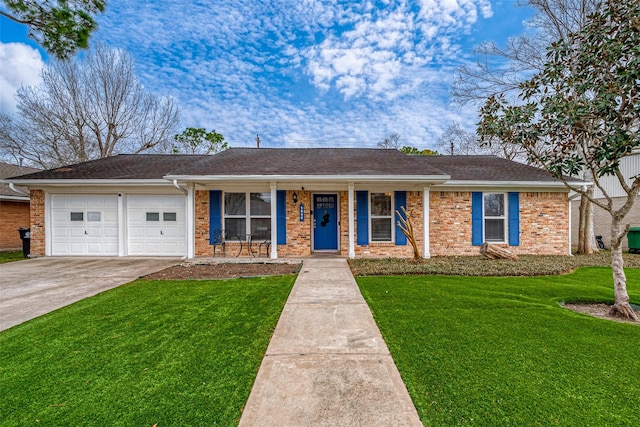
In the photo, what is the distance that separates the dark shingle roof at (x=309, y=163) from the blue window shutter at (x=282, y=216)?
95 centimetres

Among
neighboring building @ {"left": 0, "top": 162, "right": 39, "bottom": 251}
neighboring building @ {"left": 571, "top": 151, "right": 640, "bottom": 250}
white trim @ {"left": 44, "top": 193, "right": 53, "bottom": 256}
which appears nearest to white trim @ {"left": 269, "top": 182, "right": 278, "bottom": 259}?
white trim @ {"left": 44, "top": 193, "right": 53, "bottom": 256}

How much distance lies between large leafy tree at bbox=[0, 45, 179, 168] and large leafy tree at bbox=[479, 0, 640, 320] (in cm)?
1823

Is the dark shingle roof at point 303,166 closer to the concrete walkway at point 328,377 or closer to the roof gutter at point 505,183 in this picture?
→ the roof gutter at point 505,183

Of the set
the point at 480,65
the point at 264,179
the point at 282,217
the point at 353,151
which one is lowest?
the point at 282,217

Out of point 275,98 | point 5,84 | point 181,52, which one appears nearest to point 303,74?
point 275,98

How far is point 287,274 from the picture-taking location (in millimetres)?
6613

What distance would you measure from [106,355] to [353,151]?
1020cm

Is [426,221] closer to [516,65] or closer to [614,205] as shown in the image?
[516,65]

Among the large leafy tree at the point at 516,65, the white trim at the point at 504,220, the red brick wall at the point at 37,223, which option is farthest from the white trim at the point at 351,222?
the red brick wall at the point at 37,223

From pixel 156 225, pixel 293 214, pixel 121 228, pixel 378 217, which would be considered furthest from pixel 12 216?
pixel 378 217

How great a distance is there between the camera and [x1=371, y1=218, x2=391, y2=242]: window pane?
30.6 ft

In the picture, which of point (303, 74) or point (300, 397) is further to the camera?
point (303, 74)

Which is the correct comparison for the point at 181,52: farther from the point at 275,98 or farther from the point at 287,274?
the point at 287,274

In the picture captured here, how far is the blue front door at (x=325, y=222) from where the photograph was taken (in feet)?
31.5
